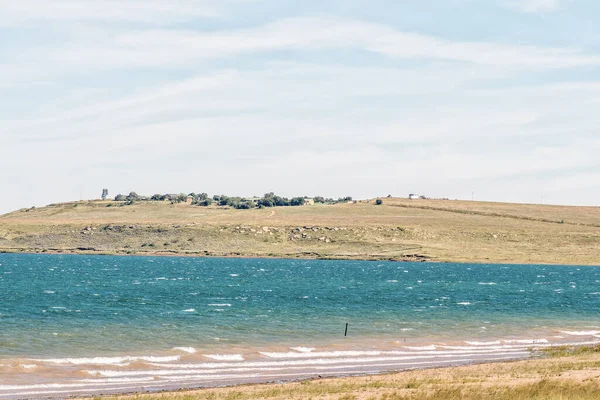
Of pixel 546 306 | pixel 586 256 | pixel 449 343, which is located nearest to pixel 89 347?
pixel 449 343

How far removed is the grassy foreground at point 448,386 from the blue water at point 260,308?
614 inches

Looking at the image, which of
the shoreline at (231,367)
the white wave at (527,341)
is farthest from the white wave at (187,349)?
the white wave at (527,341)

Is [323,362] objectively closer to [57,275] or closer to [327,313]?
[327,313]

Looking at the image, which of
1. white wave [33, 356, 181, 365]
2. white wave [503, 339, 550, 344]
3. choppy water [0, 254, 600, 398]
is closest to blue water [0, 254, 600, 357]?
choppy water [0, 254, 600, 398]

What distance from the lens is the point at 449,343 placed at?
5688cm

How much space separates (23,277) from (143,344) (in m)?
72.7

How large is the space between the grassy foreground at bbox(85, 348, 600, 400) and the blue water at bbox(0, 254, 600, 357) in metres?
15.6

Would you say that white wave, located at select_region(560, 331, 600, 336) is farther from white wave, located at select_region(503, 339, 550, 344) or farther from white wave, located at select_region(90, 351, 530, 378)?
white wave, located at select_region(90, 351, 530, 378)

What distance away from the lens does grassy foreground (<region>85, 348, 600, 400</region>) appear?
32000mm

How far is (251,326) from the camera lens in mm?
62406

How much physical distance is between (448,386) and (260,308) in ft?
142

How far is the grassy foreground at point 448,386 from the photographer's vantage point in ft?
105

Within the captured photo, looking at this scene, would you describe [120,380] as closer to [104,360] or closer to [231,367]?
[104,360]

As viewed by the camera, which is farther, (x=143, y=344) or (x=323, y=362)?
(x=143, y=344)
